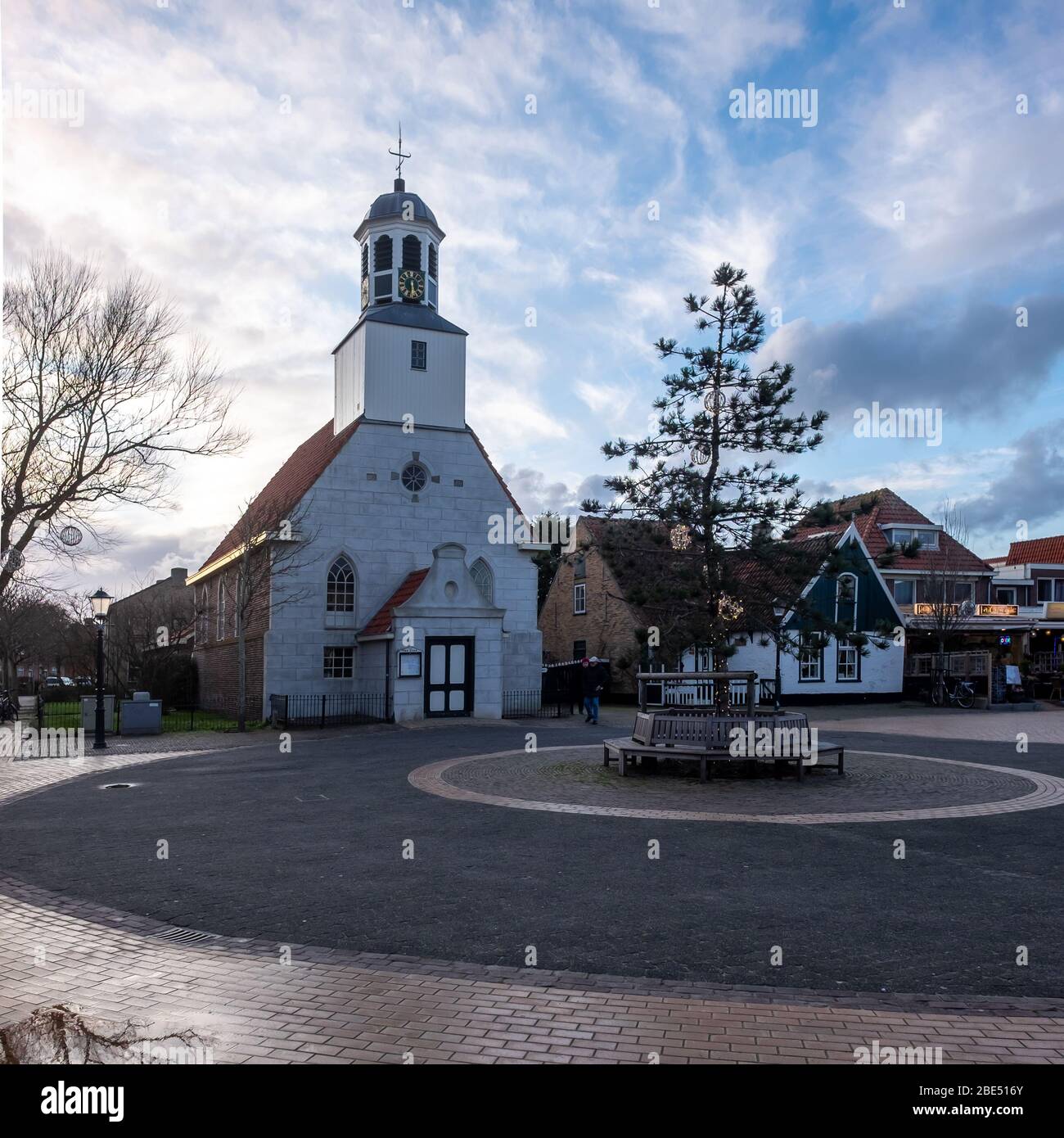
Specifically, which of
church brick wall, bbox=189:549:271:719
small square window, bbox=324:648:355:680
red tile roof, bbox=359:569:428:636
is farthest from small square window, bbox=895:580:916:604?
church brick wall, bbox=189:549:271:719

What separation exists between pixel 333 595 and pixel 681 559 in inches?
679

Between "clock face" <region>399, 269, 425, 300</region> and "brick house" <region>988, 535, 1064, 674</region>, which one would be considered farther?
"brick house" <region>988, 535, 1064, 674</region>

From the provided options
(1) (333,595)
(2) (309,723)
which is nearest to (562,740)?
(2) (309,723)

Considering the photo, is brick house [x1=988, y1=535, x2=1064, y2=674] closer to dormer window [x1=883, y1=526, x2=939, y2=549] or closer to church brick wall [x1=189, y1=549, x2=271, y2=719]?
dormer window [x1=883, y1=526, x2=939, y2=549]

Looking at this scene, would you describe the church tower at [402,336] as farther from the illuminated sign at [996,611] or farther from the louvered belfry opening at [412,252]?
the illuminated sign at [996,611]

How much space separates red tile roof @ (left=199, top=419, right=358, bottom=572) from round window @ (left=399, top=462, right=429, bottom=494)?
7.45 ft

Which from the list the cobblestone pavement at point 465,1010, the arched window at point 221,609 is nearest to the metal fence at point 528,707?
the arched window at point 221,609

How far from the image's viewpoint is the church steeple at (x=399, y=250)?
34.5m

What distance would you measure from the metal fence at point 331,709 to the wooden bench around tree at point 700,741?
14535 mm

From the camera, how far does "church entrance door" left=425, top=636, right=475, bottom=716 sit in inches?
1163

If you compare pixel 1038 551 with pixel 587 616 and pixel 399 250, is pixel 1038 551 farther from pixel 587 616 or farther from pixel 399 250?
pixel 399 250

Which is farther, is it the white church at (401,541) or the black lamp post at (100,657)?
the white church at (401,541)

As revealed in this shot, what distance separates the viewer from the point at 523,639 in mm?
33938
